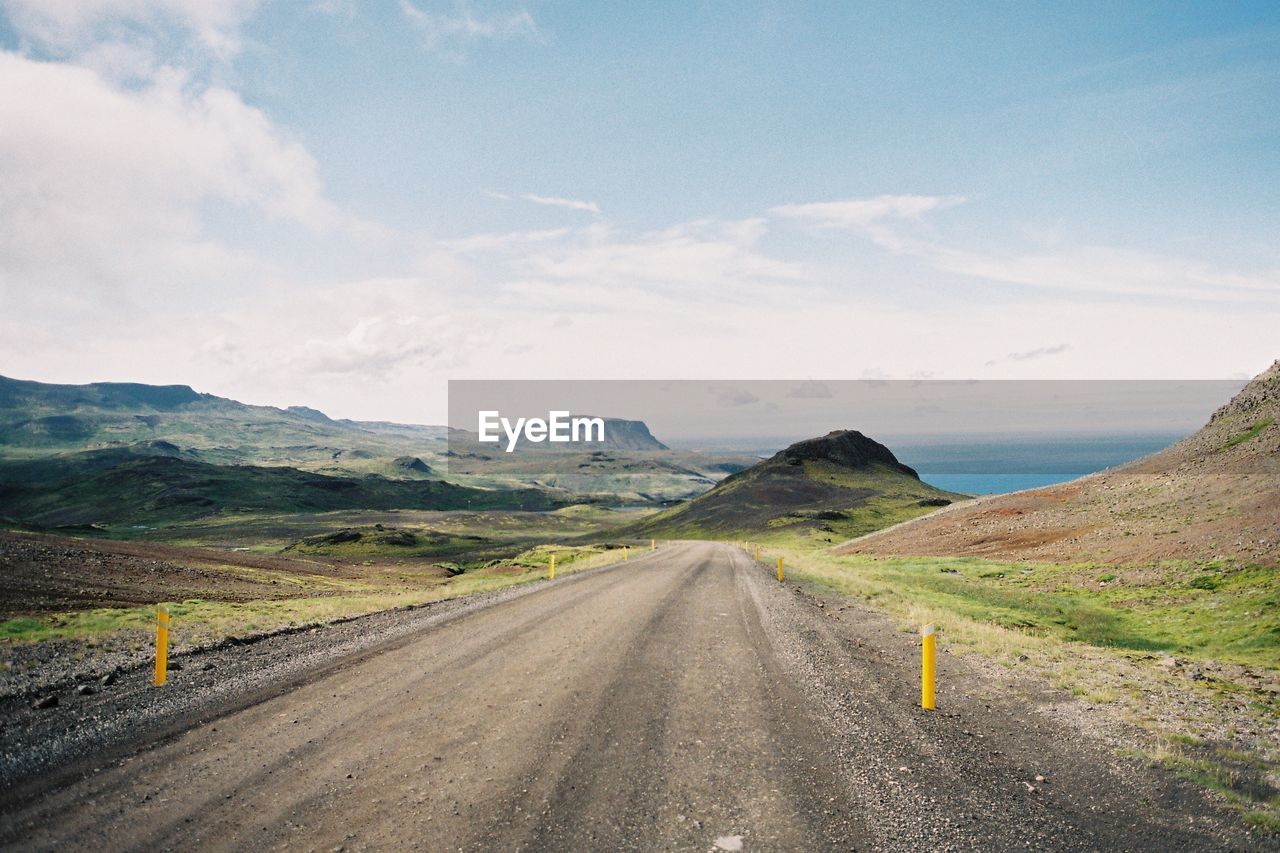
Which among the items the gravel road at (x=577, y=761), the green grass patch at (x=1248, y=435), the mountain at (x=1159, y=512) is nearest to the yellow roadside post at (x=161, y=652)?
the gravel road at (x=577, y=761)

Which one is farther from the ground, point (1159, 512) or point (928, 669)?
point (928, 669)

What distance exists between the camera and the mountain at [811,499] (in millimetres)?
119125

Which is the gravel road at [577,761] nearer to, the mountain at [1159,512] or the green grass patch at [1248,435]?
the mountain at [1159,512]

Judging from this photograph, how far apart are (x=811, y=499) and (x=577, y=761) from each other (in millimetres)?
→ 143763

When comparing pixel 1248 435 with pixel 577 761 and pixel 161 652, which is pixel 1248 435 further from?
pixel 161 652

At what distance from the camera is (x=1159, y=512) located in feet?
139

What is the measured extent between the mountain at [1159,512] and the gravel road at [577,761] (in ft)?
92.7

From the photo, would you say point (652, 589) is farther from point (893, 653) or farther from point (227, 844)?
point (227, 844)

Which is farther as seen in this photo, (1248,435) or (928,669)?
(1248,435)

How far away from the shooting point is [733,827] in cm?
769

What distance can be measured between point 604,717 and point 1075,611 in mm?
26354

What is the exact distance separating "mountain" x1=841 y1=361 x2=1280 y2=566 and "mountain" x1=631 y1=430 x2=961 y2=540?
41595 mm

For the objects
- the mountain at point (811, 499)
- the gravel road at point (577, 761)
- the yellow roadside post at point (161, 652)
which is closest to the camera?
the gravel road at point (577, 761)

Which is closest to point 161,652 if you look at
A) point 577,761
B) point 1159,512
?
point 577,761
